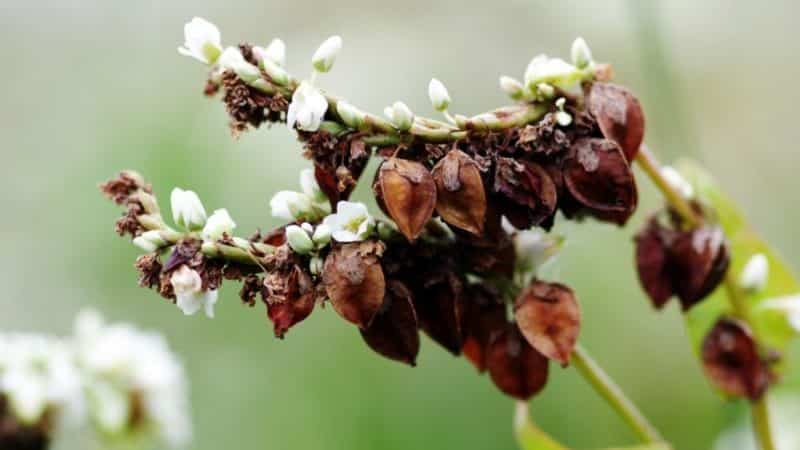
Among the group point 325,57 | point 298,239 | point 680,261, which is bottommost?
point 680,261

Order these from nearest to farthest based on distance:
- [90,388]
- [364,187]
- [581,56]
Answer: [581,56], [90,388], [364,187]

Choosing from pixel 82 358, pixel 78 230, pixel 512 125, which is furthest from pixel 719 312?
pixel 78 230

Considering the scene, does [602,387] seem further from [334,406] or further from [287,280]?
[334,406]

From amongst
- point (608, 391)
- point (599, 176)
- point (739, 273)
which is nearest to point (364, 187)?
point (739, 273)

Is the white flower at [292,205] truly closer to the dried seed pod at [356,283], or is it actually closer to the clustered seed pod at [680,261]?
the dried seed pod at [356,283]

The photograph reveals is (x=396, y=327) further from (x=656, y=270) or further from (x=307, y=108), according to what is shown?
(x=656, y=270)

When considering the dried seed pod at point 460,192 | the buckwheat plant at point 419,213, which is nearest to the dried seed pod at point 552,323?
the buckwheat plant at point 419,213
